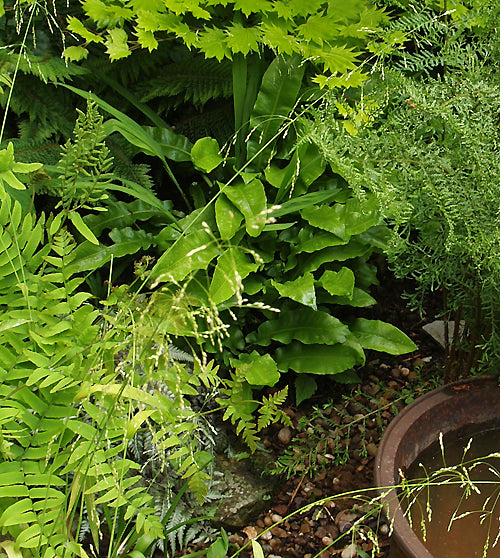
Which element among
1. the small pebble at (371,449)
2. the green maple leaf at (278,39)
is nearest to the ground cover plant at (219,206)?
the green maple leaf at (278,39)

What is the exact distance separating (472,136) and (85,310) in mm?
1032

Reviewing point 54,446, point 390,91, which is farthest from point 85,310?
point 390,91

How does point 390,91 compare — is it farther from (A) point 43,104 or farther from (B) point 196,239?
(A) point 43,104

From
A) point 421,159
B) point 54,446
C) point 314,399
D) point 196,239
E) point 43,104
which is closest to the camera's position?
point 54,446

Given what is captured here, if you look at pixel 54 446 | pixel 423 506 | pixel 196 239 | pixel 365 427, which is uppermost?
pixel 196 239

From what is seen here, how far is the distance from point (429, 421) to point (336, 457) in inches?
21.3

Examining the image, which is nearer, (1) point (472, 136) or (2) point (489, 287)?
(1) point (472, 136)

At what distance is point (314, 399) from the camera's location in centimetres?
242

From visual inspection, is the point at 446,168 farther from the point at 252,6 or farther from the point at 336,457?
the point at 336,457

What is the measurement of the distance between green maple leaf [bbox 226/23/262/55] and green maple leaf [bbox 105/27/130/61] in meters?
0.37

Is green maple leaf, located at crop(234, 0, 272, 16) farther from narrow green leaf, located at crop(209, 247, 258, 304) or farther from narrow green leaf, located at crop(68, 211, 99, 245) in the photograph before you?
narrow green leaf, located at crop(68, 211, 99, 245)

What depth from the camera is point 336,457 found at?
222 centimetres

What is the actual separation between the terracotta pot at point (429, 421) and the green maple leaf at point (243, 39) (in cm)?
122

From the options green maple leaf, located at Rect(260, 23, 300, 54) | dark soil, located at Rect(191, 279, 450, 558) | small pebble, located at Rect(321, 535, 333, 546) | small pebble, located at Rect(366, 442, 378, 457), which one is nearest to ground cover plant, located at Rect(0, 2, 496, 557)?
green maple leaf, located at Rect(260, 23, 300, 54)
